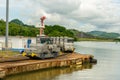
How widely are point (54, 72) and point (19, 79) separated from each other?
793 cm

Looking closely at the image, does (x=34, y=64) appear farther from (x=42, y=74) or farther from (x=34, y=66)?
(x=42, y=74)

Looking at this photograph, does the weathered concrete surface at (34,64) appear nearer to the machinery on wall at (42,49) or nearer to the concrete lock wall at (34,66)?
the concrete lock wall at (34,66)

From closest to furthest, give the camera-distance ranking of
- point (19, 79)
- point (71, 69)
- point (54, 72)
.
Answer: point (19, 79) → point (54, 72) → point (71, 69)

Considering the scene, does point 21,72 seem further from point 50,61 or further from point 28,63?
point 50,61

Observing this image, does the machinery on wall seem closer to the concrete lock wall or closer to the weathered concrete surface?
the weathered concrete surface

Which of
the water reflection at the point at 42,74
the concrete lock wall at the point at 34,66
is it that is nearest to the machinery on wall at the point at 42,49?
the concrete lock wall at the point at 34,66

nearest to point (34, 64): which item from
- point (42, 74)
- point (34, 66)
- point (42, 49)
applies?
point (34, 66)

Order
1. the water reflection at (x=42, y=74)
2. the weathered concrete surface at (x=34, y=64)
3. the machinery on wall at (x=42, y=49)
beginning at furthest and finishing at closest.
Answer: the machinery on wall at (x=42, y=49), the water reflection at (x=42, y=74), the weathered concrete surface at (x=34, y=64)

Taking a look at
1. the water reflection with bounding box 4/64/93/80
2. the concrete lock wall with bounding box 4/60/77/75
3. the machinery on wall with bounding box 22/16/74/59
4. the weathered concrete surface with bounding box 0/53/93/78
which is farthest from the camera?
the machinery on wall with bounding box 22/16/74/59

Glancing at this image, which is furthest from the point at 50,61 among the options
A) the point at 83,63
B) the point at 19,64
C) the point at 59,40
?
the point at 59,40

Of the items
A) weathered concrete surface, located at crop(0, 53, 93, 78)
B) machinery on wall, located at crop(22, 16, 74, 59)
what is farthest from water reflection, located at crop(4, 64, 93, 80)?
machinery on wall, located at crop(22, 16, 74, 59)

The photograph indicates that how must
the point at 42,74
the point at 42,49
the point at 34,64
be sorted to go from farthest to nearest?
the point at 42,49, the point at 42,74, the point at 34,64

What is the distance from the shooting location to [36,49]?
36281 millimetres

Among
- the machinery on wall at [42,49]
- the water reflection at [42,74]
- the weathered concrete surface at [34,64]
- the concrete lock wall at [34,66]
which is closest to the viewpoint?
the weathered concrete surface at [34,64]
